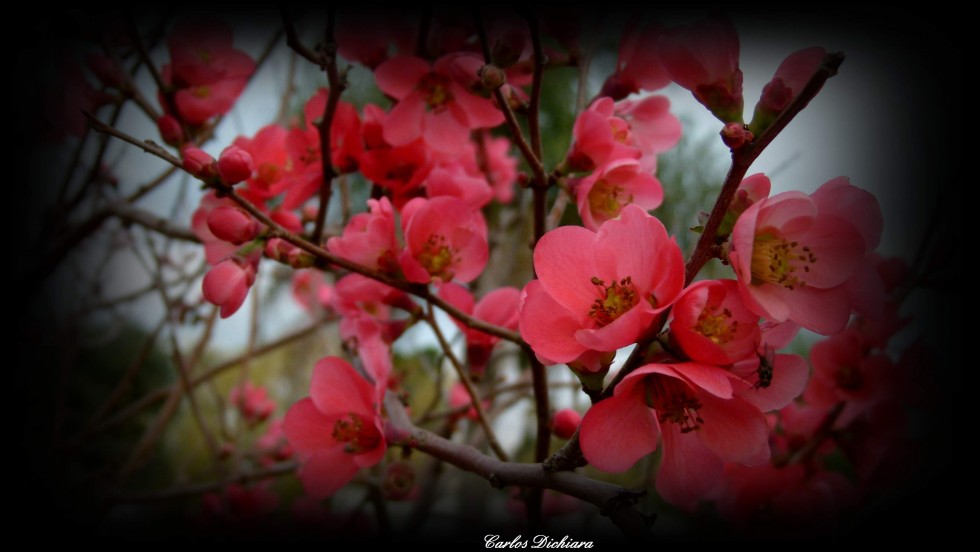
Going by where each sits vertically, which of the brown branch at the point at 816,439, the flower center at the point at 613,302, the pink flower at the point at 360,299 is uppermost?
the pink flower at the point at 360,299

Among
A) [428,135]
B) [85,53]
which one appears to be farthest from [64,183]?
[428,135]

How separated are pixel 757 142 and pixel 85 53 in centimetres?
90

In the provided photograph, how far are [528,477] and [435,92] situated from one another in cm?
48

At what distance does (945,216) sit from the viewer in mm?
717

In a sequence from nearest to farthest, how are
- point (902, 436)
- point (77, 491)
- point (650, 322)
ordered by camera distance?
point (650, 322), point (902, 436), point (77, 491)

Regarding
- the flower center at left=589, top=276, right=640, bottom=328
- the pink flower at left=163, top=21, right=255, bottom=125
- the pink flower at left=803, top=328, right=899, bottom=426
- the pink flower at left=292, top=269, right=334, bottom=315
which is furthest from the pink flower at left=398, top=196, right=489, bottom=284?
the pink flower at left=292, top=269, right=334, bottom=315

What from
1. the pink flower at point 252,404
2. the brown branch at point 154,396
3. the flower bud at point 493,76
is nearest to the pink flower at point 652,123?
the flower bud at point 493,76

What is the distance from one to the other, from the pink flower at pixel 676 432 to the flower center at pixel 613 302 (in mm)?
52

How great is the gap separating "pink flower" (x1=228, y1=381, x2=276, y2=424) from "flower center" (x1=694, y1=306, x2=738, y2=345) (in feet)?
4.71

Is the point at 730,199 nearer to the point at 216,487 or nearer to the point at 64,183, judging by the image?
the point at 216,487

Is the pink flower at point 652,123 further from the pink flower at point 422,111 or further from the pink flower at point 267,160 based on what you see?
the pink flower at point 267,160

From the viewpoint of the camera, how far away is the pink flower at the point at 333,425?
0.55 m

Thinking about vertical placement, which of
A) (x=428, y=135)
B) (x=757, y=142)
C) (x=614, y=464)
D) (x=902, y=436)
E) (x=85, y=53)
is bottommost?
(x=902, y=436)

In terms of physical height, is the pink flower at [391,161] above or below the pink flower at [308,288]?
above
